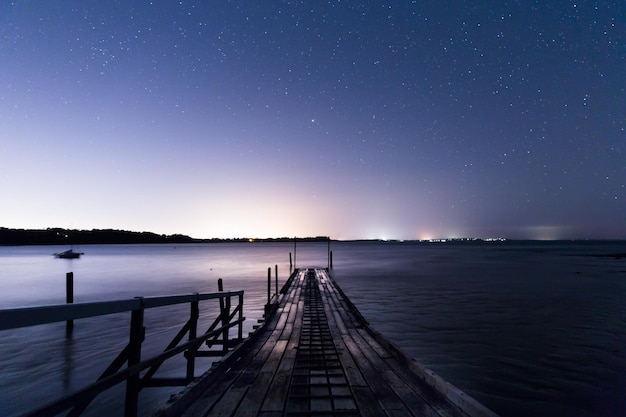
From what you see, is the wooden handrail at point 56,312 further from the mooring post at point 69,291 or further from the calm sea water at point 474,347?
the mooring post at point 69,291

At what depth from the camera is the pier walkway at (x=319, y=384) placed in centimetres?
430

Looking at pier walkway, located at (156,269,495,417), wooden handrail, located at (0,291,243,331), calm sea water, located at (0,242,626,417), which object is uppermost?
wooden handrail, located at (0,291,243,331)

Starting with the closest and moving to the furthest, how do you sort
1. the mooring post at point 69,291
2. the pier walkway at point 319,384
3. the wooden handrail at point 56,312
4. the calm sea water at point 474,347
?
the wooden handrail at point 56,312 → the pier walkway at point 319,384 → the calm sea water at point 474,347 → the mooring post at point 69,291

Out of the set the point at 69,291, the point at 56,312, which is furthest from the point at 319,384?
the point at 69,291

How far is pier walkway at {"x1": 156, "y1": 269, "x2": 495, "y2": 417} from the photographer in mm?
4305

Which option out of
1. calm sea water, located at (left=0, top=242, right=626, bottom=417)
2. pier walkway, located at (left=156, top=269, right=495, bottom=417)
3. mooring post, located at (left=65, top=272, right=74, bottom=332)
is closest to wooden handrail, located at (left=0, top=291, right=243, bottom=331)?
pier walkway, located at (left=156, top=269, right=495, bottom=417)

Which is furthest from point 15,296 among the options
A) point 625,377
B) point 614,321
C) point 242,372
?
point 614,321

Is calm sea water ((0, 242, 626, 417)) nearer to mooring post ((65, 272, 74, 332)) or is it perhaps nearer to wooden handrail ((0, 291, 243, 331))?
mooring post ((65, 272, 74, 332))

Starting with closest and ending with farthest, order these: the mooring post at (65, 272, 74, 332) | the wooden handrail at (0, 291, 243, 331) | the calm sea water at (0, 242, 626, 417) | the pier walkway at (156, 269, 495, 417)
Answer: the wooden handrail at (0, 291, 243, 331)
the pier walkway at (156, 269, 495, 417)
the calm sea water at (0, 242, 626, 417)
the mooring post at (65, 272, 74, 332)

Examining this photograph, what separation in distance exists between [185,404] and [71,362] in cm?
1135

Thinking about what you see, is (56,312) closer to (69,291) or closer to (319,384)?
(319,384)

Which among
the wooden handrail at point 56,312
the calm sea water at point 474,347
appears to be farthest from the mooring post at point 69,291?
the wooden handrail at point 56,312

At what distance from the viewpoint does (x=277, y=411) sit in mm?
4359

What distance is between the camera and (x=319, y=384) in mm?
5312
